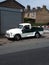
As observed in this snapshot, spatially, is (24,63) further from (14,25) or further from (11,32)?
(14,25)

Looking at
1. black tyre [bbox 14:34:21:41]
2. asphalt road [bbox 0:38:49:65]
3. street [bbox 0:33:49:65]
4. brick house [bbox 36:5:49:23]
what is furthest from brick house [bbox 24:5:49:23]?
asphalt road [bbox 0:38:49:65]

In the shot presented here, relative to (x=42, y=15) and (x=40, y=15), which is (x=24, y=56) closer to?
(x=40, y=15)

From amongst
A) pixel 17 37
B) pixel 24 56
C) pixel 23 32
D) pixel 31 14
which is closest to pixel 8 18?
pixel 23 32

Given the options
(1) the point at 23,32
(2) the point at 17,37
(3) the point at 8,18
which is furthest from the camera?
(3) the point at 8,18

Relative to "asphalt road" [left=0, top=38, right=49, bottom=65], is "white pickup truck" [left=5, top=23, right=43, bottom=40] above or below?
above

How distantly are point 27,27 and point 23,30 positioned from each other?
0.92m

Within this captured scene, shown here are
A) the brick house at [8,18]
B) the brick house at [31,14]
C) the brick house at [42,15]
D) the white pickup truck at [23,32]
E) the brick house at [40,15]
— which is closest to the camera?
the white pickup truck at [23,32]

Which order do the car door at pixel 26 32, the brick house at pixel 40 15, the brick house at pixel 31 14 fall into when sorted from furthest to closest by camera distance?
1. the brick house at pixel 31 14
2. the brick house at pixel 40 15
3. the car door at pixel 26 32

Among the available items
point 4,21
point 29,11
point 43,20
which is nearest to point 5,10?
point 4,21

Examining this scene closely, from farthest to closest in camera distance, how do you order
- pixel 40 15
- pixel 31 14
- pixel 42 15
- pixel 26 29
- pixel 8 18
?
1. pixel 31 14
2. pixel 42 15
3. pixel 40 15
4. pixel 8 18
5. pixel 26 29

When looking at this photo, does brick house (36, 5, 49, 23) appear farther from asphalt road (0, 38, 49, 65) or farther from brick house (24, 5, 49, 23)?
asphalt road (0, 38, 49, 65)

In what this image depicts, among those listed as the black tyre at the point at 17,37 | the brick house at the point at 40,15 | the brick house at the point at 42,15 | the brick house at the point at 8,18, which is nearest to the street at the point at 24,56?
the black tyre at the point at 17,37

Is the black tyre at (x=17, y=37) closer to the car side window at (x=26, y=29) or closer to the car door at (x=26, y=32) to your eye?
the car door at (x=26, y=32)

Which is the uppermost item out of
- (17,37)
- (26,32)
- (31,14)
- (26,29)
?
(31,14)
